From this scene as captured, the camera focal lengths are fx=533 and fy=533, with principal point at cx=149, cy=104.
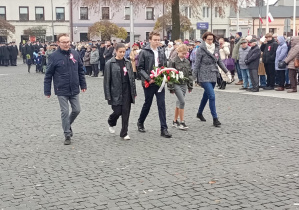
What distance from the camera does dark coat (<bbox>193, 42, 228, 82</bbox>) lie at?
10945 millimetres

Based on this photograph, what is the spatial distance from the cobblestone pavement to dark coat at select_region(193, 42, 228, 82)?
1.02 m

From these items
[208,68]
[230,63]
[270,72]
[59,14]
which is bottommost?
[270,72]

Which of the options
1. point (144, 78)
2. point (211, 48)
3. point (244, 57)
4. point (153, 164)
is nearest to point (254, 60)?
point (244, 57)

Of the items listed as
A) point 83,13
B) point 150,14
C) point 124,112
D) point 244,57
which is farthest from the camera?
point 150,14

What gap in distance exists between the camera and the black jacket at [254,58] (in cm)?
1727

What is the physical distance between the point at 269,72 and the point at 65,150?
420 inches

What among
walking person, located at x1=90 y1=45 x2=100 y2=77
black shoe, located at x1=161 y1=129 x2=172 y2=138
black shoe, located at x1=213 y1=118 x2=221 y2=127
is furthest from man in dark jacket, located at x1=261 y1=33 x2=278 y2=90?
walking person, located at x1=90 y1=45 x2=100 y2=77

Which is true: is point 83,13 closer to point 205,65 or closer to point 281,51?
point 281,51

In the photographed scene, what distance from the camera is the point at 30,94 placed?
18.8m

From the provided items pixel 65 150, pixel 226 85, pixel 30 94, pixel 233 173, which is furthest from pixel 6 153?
pixel 226 85

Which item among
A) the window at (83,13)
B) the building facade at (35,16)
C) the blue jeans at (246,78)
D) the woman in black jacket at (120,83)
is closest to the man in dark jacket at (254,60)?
the blue jeans at (246,78)

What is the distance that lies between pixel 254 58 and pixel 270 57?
32.9 inches

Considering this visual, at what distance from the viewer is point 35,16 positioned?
233 ft

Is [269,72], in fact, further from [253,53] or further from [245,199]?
[245,199]
